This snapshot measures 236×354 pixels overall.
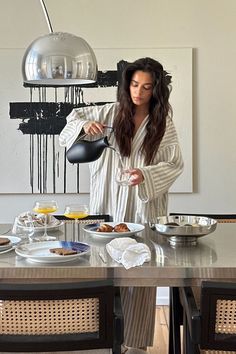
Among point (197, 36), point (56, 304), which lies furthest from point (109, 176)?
point (197, 36)

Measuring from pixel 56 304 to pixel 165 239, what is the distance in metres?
0.69

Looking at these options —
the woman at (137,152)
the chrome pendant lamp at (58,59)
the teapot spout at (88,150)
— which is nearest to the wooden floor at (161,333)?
the woman at (137,152)

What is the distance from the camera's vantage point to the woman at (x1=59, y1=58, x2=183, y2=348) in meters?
2.36

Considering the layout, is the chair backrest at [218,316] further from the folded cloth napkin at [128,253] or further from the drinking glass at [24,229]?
the drinking glass at [24,229]

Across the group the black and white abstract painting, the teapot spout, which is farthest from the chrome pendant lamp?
the black and white abstract painting

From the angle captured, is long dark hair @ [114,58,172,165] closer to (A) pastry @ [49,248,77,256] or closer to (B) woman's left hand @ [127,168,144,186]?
(B) woman's left hand @ [127,168,144,186]

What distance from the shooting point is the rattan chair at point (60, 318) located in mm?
1348

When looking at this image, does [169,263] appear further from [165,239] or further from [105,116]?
[105,116]

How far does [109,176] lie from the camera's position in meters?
2.42

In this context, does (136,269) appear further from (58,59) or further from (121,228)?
(58,59)

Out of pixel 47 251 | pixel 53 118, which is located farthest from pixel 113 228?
pixel 53 118

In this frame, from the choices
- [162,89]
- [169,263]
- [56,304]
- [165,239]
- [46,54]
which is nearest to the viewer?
[56,304]

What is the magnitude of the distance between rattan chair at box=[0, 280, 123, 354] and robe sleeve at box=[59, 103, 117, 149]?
1.16 meters

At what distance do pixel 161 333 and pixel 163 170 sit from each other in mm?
1304
